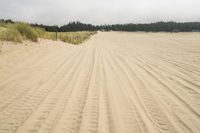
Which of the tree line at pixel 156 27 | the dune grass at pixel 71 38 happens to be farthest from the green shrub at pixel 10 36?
the tree line at pixel 156 27

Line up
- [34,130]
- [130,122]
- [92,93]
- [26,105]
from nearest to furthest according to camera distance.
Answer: [34,130] → [130,122] → [26,105] → [92,93]

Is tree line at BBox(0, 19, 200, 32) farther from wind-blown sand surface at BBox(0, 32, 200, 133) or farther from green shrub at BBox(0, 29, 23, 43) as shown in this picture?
wind-blown sand surface at BBox(0, 32, 200, 133)

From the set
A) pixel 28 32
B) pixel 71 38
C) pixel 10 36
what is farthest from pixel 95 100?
pixel 71 38

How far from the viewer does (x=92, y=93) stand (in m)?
8.05

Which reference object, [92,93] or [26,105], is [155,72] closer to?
[92,93]

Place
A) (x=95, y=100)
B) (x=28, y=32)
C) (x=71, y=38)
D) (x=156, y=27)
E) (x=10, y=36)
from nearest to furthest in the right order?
(x=95, y=100) → (x=10, y=36) → (x=28, y=32) → (x=71, y=38) → (x=156, y=27)

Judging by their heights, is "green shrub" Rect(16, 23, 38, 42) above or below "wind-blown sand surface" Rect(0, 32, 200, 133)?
above

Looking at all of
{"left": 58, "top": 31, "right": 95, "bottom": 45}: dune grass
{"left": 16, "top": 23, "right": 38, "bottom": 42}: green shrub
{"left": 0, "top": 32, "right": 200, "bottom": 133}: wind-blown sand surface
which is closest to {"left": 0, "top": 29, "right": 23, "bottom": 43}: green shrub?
{"left": 16, "top": 23, "right": 38, "bottom": 42}: green shrub

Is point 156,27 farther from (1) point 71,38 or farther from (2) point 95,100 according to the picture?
(2) point 95,100

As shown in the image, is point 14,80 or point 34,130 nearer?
point 34,130

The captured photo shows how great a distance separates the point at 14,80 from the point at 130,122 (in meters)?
4.06

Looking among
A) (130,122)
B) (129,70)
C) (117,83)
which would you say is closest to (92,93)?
(117,83)

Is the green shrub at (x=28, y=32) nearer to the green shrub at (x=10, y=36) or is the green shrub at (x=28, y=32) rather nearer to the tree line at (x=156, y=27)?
the green shrub at (x=10, y=36)

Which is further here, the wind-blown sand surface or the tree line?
the tree line
